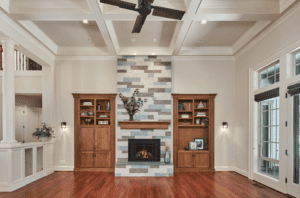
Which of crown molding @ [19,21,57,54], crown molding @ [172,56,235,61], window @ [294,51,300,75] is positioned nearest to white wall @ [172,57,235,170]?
crown molding @ [172,56,235,61]

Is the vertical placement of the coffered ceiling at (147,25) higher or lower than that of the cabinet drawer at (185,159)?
higher

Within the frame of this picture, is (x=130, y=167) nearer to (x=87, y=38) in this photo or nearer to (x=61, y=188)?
(x=61, y=188)

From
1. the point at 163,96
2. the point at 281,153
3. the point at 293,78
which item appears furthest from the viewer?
the point at 163,96

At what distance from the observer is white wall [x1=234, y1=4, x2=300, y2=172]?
14.0 feet

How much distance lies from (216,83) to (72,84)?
4.49 m

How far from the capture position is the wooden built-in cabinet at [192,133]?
681 centimetres

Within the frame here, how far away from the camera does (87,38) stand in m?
6.21

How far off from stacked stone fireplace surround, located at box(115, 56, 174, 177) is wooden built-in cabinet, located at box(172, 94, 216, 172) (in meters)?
0.26

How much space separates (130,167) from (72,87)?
3.04 m

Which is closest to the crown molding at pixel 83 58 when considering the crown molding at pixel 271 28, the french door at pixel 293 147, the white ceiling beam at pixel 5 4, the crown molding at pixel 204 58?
the crown molding at pixel 204 58

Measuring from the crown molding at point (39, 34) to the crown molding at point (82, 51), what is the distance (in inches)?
9.0

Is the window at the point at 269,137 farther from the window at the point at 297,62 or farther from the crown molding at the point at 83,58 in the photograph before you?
the crown molding at the point at 83,58

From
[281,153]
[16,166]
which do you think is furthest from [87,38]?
[281,153]

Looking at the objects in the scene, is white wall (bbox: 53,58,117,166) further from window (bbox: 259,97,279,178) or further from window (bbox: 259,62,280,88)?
window (bbox: 259,97,279,178)
